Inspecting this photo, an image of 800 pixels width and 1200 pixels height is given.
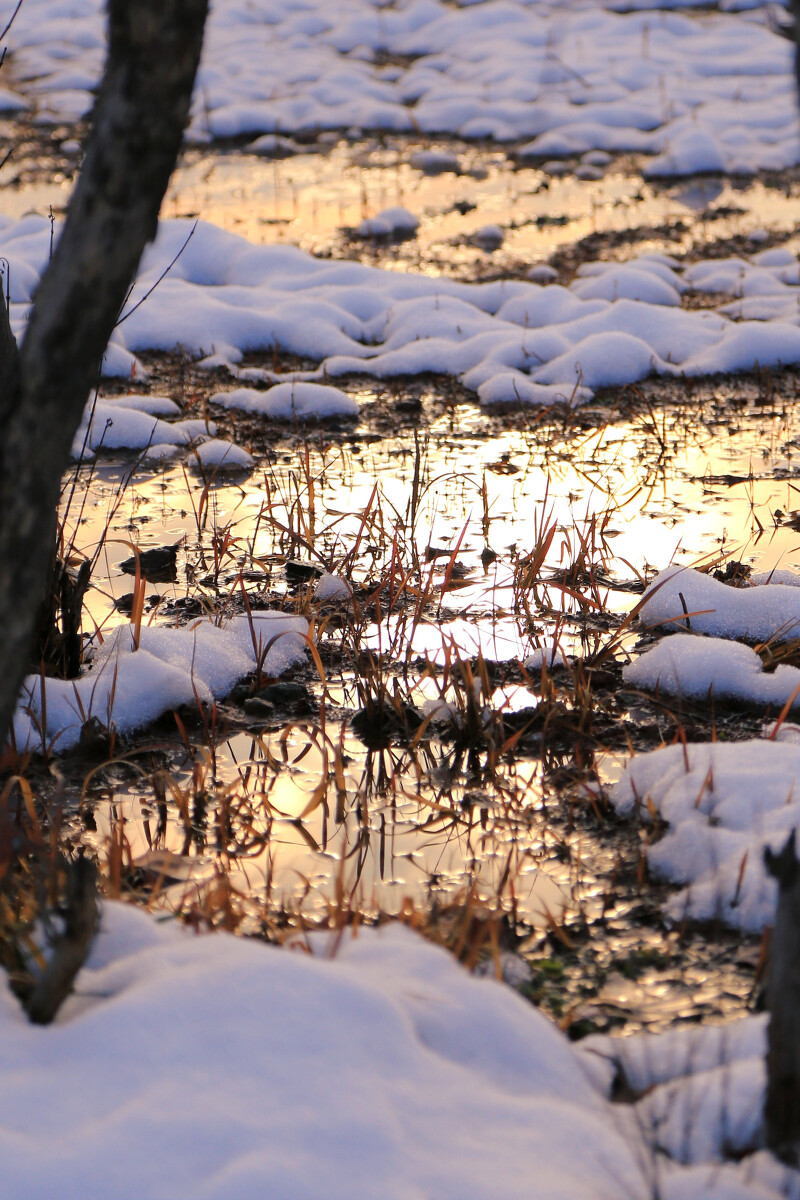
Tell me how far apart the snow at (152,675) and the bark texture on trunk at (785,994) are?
5.92 ft

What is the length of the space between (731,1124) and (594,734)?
1434 millimetres

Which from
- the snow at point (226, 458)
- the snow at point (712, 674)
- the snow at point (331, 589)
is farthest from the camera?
the snow at point (226, 458)

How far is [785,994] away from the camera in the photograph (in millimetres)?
1413

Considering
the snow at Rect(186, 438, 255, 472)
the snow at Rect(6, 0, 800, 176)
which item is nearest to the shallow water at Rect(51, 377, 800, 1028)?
the snow at Rect(186, 438, 255, 472)

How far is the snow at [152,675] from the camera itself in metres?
2.92

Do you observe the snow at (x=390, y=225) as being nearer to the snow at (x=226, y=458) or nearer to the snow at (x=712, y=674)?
the snow at (x=226, y=458)

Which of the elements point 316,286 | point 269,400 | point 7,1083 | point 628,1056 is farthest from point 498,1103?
Answer: point 316,286

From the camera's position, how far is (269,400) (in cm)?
564

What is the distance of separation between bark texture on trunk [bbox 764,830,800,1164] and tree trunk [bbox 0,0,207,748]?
1128 mm

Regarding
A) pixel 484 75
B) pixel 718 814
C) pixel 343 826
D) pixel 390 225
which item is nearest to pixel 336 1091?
pixel 343 826

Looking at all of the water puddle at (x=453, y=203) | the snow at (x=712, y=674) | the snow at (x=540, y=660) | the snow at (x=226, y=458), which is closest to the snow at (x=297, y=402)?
the snow at (x=226, y=458)

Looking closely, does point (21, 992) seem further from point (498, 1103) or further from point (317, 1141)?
point (498, 1103)

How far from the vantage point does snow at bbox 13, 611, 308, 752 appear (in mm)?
2918

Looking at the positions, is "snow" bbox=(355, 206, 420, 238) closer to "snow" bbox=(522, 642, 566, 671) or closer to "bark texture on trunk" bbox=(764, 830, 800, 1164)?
"snow" bbox=(522, 642, 566, 671)
